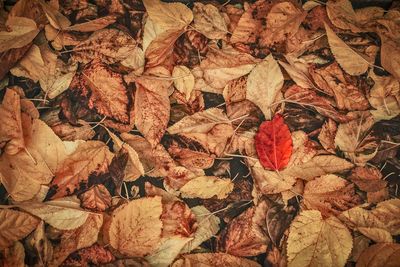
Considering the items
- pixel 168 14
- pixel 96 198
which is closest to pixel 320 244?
pixel 96 198

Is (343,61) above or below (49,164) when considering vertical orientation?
above

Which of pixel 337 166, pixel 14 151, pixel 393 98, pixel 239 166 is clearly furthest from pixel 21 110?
pixel 393 98

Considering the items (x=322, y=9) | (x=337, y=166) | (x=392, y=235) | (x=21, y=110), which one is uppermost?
(x=322, y=9)

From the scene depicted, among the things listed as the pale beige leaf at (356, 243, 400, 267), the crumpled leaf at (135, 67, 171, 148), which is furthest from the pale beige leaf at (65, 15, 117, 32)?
the pale beige leaf at (356, 243, 400, 267)

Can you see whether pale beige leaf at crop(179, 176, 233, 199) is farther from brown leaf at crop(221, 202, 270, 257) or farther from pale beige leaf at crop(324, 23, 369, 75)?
pale beige leaf at crop(324, 23, 369, 75)

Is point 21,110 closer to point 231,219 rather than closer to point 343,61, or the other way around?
point 231,219

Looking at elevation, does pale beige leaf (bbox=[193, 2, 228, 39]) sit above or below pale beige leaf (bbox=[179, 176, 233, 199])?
above

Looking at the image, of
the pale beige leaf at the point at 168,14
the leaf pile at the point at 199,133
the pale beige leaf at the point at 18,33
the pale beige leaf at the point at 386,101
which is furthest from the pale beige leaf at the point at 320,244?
the pale beige leaf at the point at 18,33
